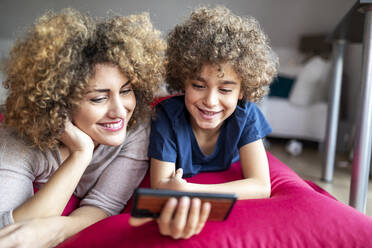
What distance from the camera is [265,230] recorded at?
3.05ft

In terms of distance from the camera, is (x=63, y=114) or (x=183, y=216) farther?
(x=63, y=114)

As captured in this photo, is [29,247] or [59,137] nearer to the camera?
[29,247]

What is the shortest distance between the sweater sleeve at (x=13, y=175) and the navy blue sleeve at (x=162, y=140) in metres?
0.38

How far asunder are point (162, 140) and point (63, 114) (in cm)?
33

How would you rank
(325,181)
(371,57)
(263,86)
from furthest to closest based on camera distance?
(325,181) < (371,57) < (263,86)

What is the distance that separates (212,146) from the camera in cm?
134

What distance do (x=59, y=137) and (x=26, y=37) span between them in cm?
31

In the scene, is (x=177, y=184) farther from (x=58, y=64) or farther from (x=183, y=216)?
(x=58, y=64)

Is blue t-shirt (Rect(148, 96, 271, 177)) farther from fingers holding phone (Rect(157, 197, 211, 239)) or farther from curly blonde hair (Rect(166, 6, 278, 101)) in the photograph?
fingers holding phone (Rect(157, 197, 211, 239))

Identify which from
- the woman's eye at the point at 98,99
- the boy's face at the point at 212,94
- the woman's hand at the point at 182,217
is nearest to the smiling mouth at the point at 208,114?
the boy's face at the point at 212,94

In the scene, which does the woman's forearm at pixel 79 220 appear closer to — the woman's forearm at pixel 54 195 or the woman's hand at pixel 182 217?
the woman's forearm at pixel 54 195

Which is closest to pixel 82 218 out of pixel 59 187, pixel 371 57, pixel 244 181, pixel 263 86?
pixel 59 187

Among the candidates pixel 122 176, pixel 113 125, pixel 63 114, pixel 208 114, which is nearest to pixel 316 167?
pixel 208 114

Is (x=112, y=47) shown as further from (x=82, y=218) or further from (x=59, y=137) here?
(x=82, y=218)
